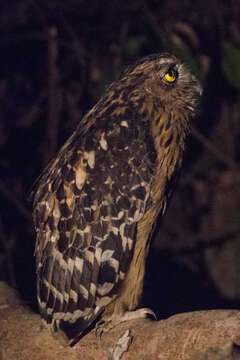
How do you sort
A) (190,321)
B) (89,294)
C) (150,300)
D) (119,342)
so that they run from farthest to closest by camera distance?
1. (150,300)
2. (89,294)
3. (119,342)
4. (190,321)

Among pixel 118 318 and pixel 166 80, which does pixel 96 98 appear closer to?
pixel 166 80

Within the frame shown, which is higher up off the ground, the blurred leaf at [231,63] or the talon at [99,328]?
the blurred leaf at [231,63]

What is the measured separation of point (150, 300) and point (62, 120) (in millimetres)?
1516

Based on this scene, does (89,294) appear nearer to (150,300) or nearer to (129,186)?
(129,186)

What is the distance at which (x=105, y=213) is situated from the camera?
2.54m

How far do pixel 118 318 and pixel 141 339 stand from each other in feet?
0.99

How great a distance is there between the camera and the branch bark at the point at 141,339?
2.10m

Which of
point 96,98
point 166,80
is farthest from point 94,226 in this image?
point 96,98

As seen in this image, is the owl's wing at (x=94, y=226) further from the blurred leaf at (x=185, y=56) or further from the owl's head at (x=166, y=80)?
the blurred leaf at (x=185, y=56)

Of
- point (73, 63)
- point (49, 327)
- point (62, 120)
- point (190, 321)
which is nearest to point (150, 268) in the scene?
point (62, 120)

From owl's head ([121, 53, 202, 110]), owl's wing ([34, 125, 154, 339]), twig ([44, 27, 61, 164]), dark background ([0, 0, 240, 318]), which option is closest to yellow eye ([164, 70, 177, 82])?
owl's head ([121, 53, 202, 110])

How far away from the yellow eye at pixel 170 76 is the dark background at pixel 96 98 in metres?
1.58

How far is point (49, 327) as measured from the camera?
8.41 ft

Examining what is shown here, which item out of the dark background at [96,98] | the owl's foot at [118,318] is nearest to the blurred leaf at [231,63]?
the dark background at [96,98]
